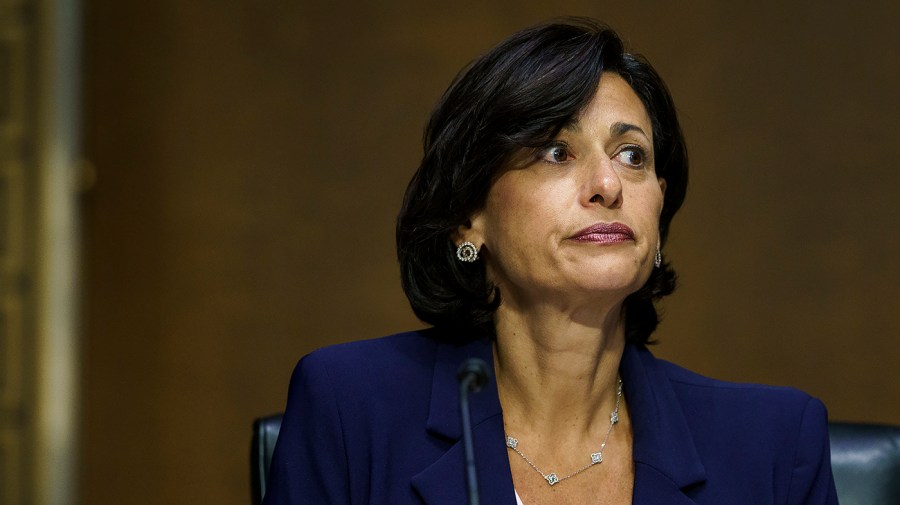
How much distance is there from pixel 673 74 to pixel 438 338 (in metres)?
1.61

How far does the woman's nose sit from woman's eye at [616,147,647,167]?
0.07 meters

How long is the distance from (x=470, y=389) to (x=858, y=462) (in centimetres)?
83

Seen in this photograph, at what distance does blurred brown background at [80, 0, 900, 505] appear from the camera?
125 inches

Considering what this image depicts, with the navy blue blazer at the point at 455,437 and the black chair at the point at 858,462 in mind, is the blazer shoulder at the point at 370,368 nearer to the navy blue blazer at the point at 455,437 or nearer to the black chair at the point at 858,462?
the navy blue blazer at the point at 455,437

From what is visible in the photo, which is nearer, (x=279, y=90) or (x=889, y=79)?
(x=889, y=79)

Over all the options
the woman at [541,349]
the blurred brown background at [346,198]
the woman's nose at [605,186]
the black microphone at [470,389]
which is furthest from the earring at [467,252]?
the blurred brown background at [346,198]

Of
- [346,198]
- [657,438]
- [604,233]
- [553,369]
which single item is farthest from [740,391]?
[346,198]

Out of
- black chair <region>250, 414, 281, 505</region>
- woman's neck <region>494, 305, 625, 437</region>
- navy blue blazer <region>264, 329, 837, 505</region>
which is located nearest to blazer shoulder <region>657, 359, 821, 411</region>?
navy blue blazer <region>264, 329, 837, 505</region>

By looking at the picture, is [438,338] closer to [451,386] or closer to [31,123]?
[451,386]

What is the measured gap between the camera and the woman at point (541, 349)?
5.49ft

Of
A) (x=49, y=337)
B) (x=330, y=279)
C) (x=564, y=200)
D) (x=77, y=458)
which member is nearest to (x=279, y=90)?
(x=330, y=279)

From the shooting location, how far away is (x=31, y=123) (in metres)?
3.50

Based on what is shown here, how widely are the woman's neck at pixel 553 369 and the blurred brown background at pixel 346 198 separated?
4.79ft

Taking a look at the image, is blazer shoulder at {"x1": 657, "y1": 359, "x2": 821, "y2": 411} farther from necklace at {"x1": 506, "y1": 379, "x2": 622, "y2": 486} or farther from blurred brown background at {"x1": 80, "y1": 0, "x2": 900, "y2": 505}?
blurred brown background at {"x1": 80, "y1": 0, "x2": 900, "y2": 505}
